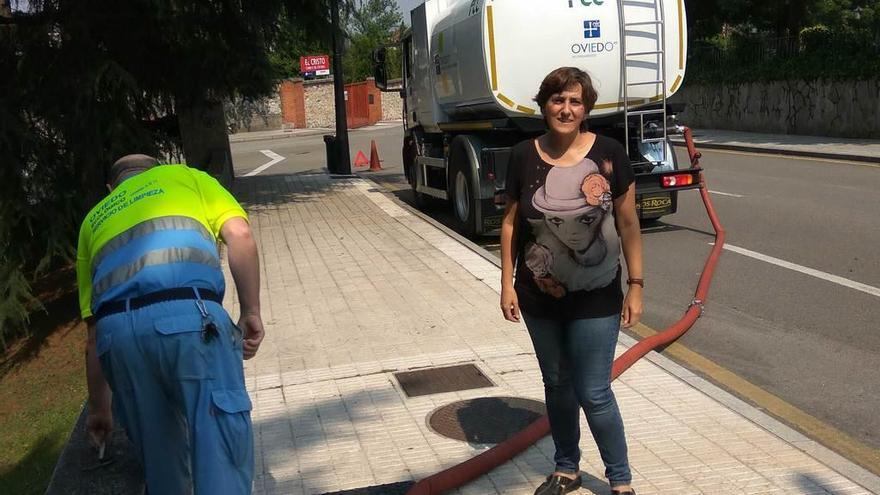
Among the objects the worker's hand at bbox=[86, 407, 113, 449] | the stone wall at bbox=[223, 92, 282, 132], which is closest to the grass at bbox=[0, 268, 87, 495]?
the worker's hand at bbox=[86, 407, 113, 449]

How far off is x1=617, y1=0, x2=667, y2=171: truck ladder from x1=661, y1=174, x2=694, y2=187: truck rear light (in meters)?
0.58

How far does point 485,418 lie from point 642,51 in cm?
656

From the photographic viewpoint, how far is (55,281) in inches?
501

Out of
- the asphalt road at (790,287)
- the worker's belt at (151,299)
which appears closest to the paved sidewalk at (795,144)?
the asphalt road at (790,287)

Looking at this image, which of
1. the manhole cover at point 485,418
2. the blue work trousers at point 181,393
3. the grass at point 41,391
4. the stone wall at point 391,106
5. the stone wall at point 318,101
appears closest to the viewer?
the blue work trousers at point 181,393

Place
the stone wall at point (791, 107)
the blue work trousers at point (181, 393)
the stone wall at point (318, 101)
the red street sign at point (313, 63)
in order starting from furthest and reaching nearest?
the red street sign at point (313, 63)
the stone wall at point (318, 101)
the stone wall at point (791, 107)
the blue work trousers at point (181, 393)

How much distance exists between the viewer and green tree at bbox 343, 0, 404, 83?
1684cm

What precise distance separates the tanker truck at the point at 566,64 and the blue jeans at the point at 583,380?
18.7 feet

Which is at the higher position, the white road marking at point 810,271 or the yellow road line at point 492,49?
the yellow road line at point 492,49

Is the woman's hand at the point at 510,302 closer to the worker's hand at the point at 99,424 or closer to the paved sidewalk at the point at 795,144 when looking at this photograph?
the worker's hand at the point at 99,424

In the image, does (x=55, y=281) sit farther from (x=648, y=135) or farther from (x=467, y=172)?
(x=648, y=135)

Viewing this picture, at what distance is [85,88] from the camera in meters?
10.8

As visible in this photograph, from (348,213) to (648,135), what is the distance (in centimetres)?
511

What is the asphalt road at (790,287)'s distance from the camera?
564 centimetres
